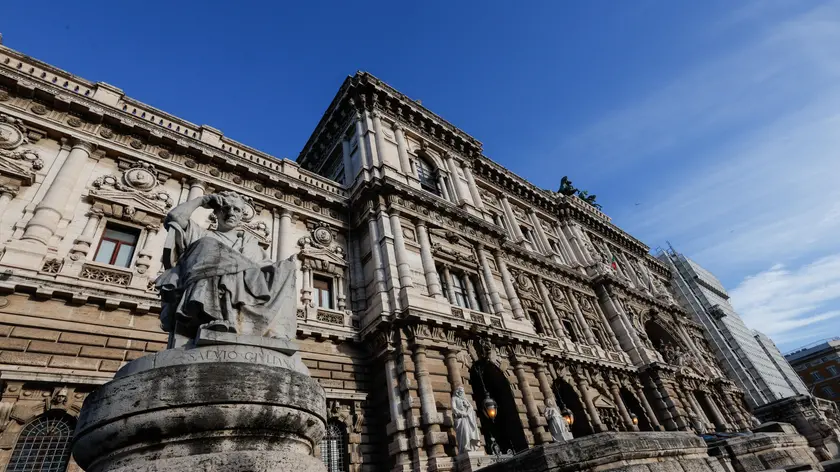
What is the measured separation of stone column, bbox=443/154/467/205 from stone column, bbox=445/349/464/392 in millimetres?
7745

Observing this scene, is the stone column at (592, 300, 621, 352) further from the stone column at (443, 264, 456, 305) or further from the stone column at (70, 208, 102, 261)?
the stone column at (70, 208, 102, 261)

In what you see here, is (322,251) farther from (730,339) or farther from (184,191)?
(730,339)

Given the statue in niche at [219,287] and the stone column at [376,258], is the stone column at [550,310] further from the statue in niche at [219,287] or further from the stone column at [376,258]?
the statue in niche at [219,287]

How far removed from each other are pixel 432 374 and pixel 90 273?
8.52 m

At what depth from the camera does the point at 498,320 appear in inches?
565

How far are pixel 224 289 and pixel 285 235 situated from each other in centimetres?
972

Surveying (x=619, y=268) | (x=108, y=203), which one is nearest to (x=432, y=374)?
(x=108, y=203)

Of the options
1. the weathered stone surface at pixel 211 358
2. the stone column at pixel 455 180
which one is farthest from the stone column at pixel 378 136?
the weathered stone surface at pixel 211 358

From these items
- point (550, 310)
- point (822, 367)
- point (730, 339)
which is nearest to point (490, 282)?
point (550, 310)

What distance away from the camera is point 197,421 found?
262cm

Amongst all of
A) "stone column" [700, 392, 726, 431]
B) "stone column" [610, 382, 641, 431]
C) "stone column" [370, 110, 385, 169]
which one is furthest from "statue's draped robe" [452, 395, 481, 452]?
"stone column" [700, 392, 726, 431]

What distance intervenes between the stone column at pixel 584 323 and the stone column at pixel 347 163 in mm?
13370

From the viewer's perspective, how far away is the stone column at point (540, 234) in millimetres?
23891

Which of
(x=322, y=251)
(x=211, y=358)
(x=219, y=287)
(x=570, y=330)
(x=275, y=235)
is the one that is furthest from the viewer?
(x=570, y=330)
